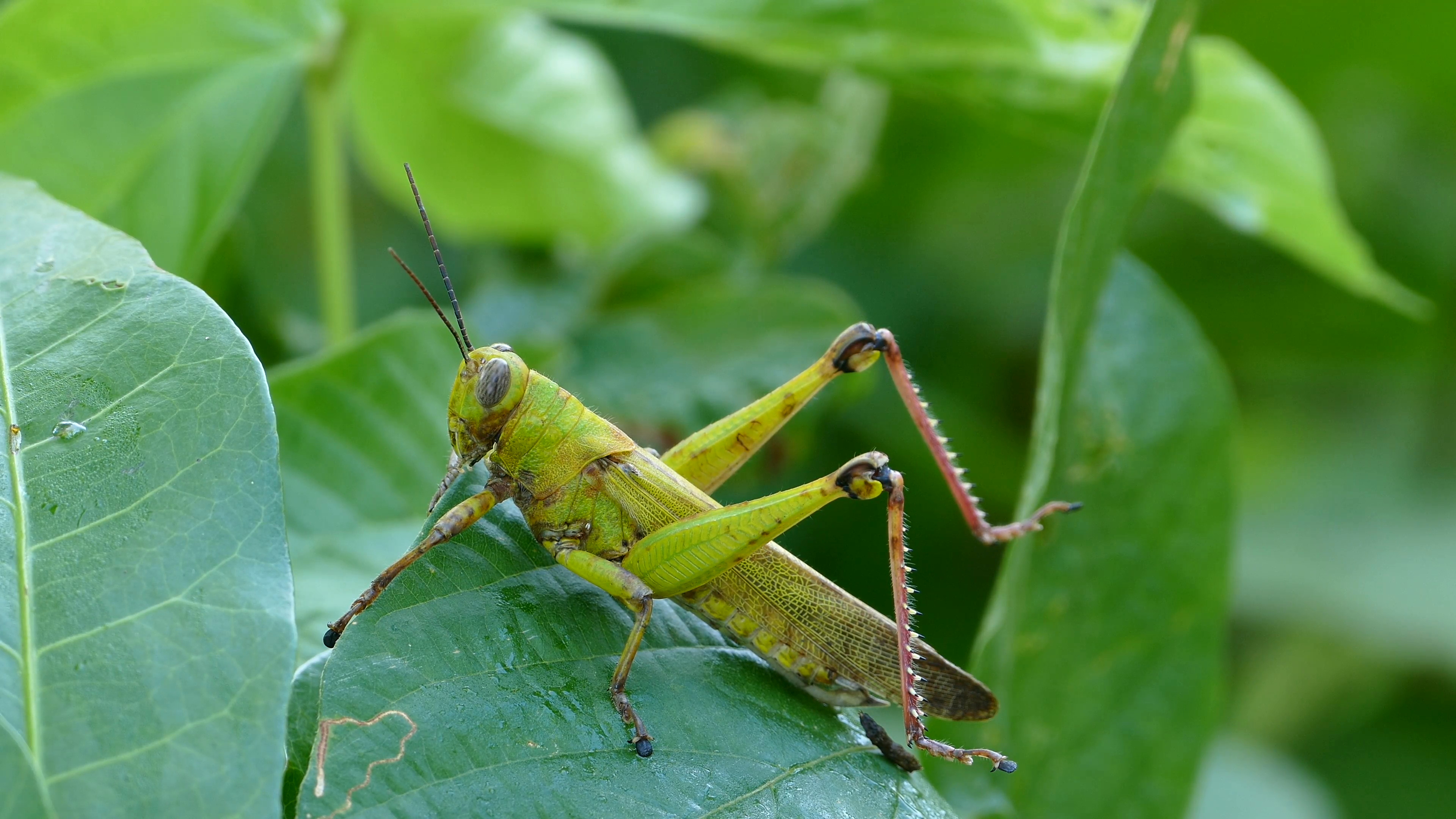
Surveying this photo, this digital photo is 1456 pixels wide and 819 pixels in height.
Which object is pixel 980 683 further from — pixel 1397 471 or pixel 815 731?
pixel 1397 471

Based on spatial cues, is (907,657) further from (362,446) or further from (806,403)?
(362,446)

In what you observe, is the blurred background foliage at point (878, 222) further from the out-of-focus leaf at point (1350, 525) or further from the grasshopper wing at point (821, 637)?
the grasshopper wing at point (821, 637)

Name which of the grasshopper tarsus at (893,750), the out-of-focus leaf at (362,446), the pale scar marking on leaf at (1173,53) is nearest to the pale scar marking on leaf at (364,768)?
the out-of-focus leaf at (362,446)

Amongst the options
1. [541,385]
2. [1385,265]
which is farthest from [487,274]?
[1385,265]

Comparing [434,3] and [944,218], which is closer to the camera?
[434,3]

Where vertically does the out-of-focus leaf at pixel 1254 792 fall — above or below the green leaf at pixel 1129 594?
below
